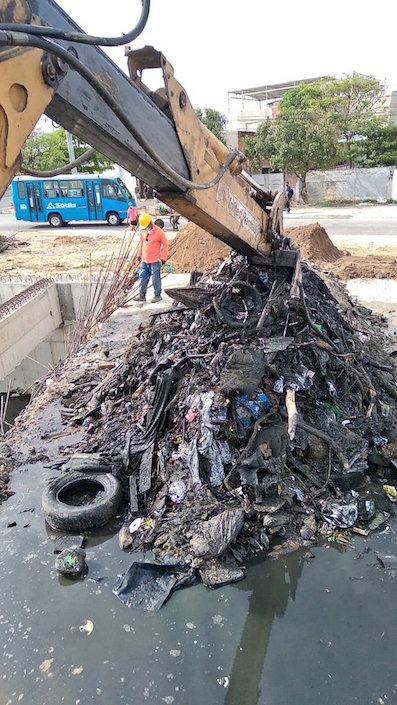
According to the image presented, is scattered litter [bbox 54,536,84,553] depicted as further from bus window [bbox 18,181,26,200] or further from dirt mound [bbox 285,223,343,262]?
bus window [bbox 18,181,26,200]

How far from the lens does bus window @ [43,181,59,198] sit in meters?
21.2

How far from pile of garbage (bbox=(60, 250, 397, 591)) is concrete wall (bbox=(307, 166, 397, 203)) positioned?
24900mm

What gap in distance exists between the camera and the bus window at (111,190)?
68.9ft

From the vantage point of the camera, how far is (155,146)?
3057 mm

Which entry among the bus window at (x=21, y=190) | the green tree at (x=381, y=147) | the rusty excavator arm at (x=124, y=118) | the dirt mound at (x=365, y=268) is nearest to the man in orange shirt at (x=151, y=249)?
the dirt mound at (x=365, y=268)

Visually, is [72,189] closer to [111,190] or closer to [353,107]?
[111,190]

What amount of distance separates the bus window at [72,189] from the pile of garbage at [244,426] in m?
17.2

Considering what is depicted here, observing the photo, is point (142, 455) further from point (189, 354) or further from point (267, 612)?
point (267, 612)

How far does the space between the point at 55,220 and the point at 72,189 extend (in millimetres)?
1884

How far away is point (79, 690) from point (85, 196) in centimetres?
2115

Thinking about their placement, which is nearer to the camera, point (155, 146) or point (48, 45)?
point (48, 45)

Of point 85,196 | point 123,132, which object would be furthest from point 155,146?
point 85,196

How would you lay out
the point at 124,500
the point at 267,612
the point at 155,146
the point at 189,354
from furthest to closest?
the point at 189,354 → the point at 124,500 → the point at 267,612 → the point at 155,146

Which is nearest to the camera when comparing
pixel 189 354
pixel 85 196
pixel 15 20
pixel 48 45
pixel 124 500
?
pixel 48 45
